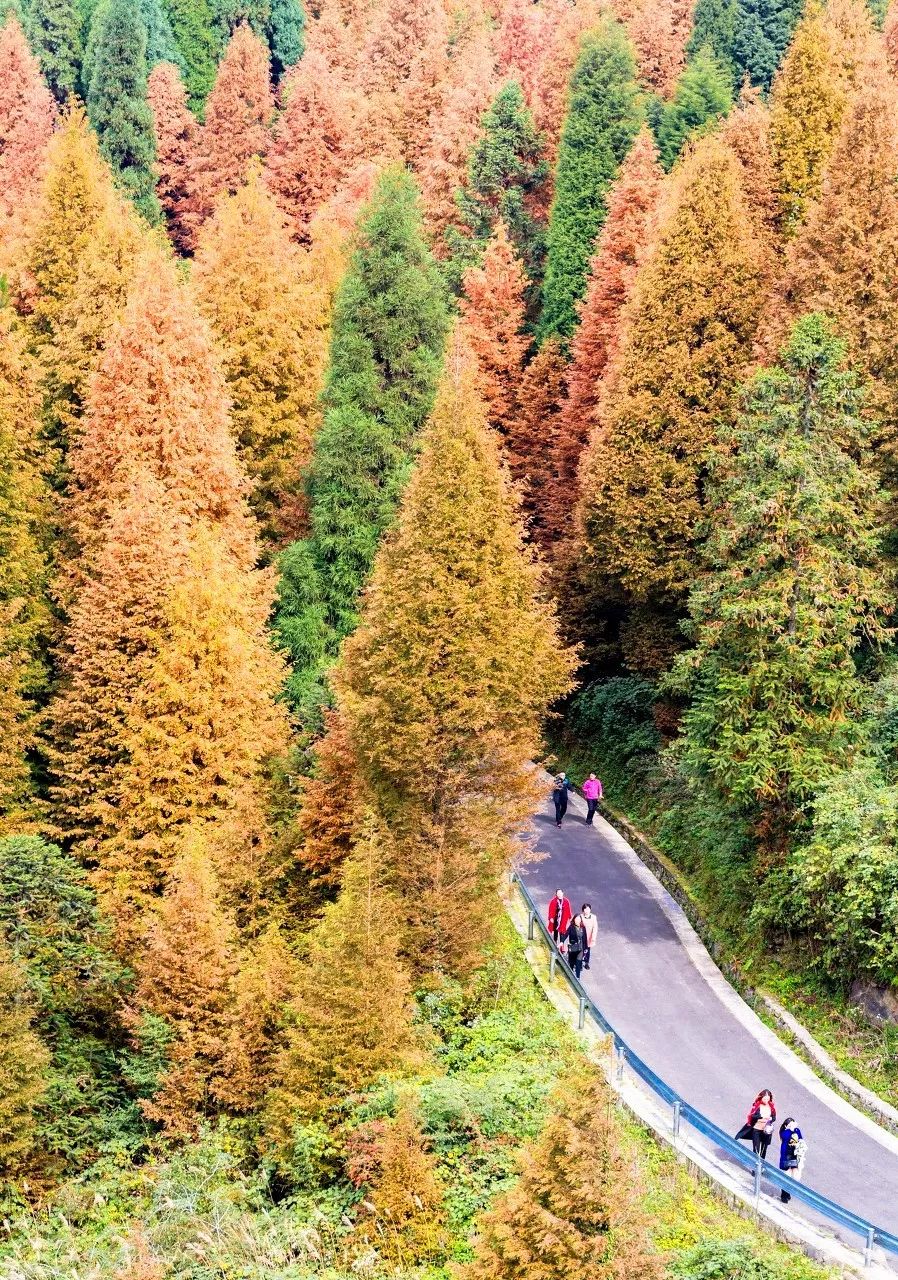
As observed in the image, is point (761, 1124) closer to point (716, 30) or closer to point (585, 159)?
point (585, 159)

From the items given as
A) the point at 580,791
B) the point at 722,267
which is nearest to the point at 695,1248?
the point at 580,791

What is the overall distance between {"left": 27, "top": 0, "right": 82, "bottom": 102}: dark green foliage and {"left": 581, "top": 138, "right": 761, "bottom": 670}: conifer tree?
5688 cm

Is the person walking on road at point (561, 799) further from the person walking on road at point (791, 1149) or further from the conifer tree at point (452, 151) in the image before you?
the conifer tree at point (452, 151)

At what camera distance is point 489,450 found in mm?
26188

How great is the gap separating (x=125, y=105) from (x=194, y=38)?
23551 millimetres

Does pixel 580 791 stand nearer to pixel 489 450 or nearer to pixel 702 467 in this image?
pixel 702 467

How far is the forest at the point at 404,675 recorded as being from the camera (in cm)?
2044

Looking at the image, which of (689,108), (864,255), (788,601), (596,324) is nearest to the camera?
(788,601)

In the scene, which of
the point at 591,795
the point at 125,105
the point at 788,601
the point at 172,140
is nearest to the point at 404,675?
the point at 788,601

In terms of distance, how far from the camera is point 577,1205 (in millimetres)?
14672

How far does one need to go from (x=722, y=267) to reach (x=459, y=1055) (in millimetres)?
19266

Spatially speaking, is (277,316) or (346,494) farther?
(277,316)

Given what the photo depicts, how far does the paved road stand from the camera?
20.5 metres

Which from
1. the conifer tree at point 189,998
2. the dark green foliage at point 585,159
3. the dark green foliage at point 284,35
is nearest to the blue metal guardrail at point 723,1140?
the conifer tree at point 189,998
